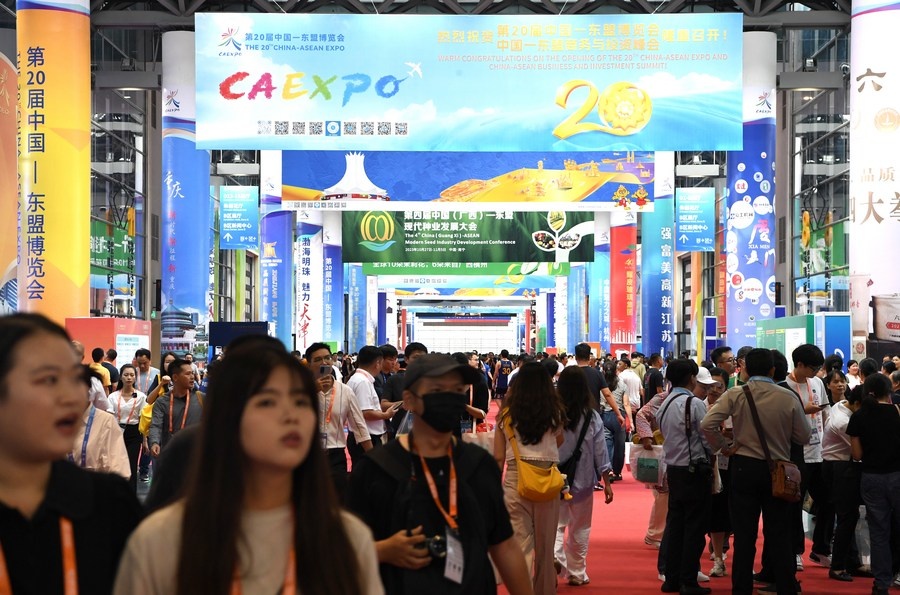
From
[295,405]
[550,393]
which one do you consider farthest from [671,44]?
[295,405]

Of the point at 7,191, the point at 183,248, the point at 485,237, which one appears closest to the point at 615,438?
the point at 7,191

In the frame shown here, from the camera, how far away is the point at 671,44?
1464 centimetres

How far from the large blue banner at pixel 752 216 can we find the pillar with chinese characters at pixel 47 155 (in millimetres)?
9099

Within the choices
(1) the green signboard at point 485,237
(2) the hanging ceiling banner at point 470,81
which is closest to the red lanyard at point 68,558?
(2) the hanging ceiling banner at point 470,81

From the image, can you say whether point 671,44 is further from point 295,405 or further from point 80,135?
point 295,405

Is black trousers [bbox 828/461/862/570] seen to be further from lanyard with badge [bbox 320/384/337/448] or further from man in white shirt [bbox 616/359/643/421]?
man in white shirt [bbox 616/359/643/421]

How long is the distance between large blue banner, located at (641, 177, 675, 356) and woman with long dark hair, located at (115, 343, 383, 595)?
2448cm

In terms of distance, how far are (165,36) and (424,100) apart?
4301 millimetres

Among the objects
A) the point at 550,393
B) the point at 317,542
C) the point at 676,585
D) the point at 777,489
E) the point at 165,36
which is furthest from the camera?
the point at 165,36

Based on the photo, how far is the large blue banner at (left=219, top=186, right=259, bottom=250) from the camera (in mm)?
22891

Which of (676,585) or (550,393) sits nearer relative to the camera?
(550,393)

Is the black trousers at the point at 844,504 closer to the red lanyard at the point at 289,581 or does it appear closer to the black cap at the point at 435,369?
the black cap at the point at 435,369

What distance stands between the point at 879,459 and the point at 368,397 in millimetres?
3564

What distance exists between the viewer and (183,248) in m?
17.7
